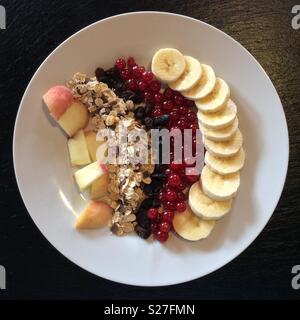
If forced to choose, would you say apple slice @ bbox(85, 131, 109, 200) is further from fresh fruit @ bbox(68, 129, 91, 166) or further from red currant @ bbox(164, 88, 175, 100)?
red currant @ bbox(164, 88, 175, 100)

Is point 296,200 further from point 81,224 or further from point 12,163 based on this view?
point 12,163

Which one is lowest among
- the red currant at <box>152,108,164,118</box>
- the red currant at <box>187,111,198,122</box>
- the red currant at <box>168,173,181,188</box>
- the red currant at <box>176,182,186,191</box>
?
the red currant at <box>176,182,186,191</box>

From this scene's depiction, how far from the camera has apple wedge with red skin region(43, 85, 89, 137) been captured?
37.5 inches

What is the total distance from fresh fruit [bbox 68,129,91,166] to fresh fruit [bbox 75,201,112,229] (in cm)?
10

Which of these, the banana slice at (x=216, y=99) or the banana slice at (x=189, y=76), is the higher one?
the banana slice at (x=189, y=76)

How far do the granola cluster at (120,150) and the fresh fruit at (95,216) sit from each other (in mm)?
14

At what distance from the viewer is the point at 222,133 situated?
0.96m

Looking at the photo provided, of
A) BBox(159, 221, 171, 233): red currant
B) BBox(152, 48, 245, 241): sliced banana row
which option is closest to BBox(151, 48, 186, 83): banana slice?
BBox(152, 48, 245, 241): sliced banana row

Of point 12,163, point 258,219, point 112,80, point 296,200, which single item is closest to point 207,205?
point 258,219

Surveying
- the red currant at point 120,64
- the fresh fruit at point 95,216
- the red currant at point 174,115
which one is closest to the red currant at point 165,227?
the fresh fruit at point 95,216

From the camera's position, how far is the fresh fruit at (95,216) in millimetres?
980

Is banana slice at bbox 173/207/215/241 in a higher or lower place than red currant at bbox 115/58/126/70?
lower

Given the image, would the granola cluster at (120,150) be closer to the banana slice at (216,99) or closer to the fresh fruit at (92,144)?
the fresh fruit at (92,144)

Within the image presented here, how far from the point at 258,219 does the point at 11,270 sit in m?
0.56
